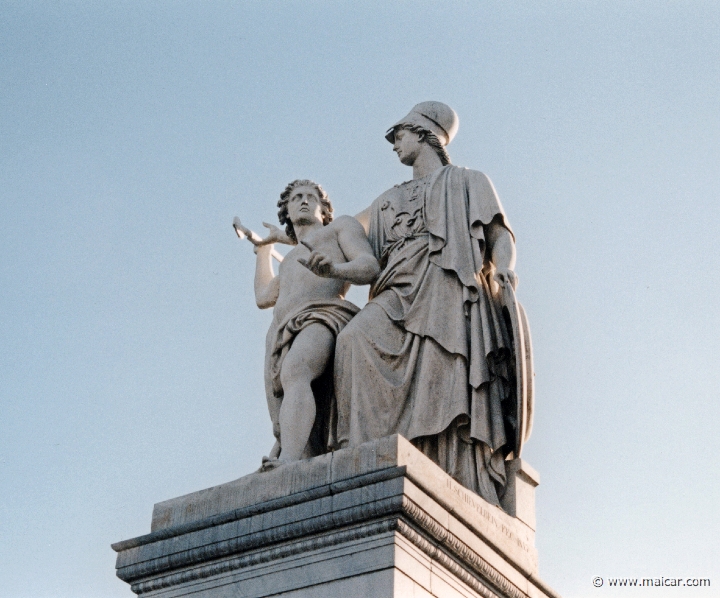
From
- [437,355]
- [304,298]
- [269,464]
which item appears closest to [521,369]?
[437,355]

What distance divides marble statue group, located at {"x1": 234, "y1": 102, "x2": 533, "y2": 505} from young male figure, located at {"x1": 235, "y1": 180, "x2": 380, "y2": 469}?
0.01 m

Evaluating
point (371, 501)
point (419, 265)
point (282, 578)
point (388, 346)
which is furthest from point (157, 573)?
point (419, 265)

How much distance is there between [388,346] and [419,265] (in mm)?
908

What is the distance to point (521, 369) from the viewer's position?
1118 centimetres

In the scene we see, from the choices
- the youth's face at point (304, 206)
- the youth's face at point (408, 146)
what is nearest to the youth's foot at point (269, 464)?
the youth's face at point (304, 206)

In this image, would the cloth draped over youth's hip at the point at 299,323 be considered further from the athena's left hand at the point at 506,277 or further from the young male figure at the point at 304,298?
the athena's left hand at the point at 506,277

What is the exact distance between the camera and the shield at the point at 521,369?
11125mm

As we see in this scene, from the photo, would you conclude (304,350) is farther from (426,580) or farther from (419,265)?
(426,580)

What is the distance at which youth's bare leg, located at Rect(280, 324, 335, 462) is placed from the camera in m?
11.1

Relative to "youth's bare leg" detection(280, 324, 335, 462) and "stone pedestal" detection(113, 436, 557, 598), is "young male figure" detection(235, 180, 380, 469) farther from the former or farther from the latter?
"stone pedestal" detection(113, 436, 557, 598)

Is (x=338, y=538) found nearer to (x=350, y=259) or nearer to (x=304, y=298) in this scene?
(x=304, y=298)

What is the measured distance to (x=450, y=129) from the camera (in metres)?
13.3

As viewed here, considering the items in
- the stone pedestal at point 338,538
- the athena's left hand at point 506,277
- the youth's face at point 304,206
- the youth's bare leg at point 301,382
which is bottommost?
the stone pedestal at point 338,538

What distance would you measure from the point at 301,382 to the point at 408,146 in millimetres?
3006
